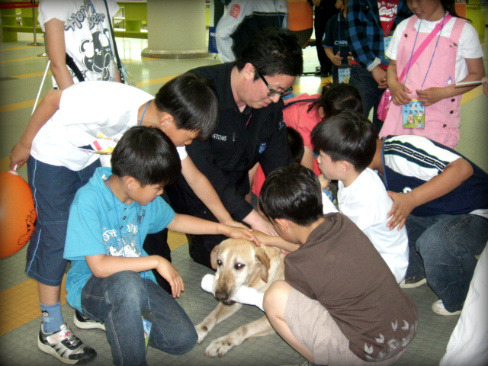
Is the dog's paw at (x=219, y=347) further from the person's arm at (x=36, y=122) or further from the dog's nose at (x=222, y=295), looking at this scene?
the person's arm at (x=36, y=122)

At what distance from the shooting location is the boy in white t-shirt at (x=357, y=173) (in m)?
2.29

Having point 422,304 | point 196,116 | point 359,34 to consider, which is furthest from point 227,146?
point 359,34

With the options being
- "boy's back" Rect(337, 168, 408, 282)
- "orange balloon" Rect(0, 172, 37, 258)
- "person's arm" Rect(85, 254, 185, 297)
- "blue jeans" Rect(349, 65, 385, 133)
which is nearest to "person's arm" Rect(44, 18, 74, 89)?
"orange balloon" Rect(0, 172, 37, 258)

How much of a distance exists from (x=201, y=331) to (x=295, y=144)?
138 centimetres

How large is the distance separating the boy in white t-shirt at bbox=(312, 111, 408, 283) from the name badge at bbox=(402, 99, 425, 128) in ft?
3.45

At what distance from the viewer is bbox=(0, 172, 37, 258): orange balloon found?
193 cm

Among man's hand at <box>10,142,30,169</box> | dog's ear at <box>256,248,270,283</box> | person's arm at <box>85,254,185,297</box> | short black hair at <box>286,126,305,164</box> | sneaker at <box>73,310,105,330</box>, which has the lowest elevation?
sneaker at <box>73,310,105,330</box>

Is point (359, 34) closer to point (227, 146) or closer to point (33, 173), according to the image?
point (227, 146)

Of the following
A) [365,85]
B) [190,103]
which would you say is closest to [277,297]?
[190,103]

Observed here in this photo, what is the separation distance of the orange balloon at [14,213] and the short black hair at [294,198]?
1.01m

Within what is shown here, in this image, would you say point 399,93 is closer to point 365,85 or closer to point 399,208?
point 365,85

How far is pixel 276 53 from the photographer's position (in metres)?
Result: 2.31

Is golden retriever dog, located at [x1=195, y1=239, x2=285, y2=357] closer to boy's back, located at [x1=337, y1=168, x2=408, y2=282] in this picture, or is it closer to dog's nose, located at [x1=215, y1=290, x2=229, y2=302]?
dog's nose, located at [x1=215, y1=290, x2=229, y2=302]

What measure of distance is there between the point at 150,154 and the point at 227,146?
96 centimetres
